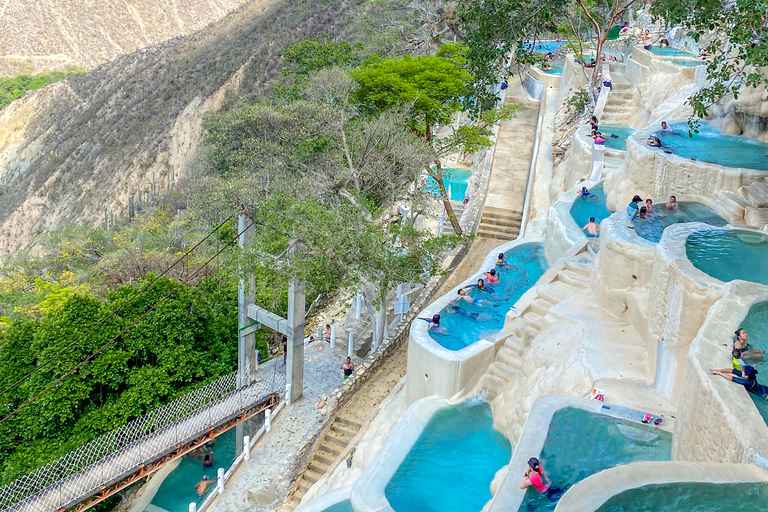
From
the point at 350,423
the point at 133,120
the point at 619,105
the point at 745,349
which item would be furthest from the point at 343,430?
the point at 133,120

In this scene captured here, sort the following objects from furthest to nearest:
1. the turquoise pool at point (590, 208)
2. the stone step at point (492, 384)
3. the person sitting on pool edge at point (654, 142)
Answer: the turquoise pool at point (590, 208) → the person sitting on pool edge at point (654, 142) → the stone step at point (492, 384)

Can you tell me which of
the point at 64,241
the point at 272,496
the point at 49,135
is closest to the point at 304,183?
the point at 272,496

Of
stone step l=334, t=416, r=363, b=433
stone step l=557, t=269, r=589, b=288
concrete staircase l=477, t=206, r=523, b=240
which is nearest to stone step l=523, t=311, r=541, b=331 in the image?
stone step l=557, t=269, r=589, b=288

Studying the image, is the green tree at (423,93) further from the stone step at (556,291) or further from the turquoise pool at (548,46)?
the turquoise pool at (548,46)

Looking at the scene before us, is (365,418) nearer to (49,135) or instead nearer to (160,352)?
(160,352)

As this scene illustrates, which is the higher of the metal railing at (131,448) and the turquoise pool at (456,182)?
the turquoise pool at (456,182)

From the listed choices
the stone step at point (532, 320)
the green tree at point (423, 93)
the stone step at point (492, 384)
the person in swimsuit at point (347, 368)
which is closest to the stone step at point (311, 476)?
the person in swimsuit at point (347, 368)

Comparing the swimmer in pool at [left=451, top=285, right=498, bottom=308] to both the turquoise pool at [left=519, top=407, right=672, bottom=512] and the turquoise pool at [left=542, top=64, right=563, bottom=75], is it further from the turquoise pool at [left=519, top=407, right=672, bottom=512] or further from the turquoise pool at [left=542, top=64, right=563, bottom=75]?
the turquoise pool at [left=542, top=64, right=563, bottom=75]
